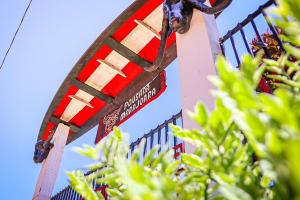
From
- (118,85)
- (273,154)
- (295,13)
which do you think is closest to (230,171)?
(273,154)

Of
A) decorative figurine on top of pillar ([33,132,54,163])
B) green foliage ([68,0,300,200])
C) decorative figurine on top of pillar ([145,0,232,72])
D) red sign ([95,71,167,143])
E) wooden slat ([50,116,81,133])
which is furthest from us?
wooden slat ([50,116,81,133])

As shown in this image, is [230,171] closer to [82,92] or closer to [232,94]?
[232,94]

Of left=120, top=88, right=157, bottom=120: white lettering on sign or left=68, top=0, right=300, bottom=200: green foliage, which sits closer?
left=68, top=0, right=300, bottom=200: green foliage

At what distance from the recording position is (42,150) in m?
5.00

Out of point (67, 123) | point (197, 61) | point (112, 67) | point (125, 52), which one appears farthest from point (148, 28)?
point (67, 123)

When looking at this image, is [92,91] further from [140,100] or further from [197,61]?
[197,61]

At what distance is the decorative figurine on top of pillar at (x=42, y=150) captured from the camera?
4.96 m

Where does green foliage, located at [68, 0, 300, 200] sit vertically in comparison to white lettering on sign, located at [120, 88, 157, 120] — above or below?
below

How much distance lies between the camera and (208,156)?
0.49 meters

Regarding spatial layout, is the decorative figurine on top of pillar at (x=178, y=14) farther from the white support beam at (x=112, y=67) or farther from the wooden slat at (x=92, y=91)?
the wooden slat at (x=92, y=91)

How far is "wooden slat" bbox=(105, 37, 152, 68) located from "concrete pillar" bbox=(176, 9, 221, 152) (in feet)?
4.79

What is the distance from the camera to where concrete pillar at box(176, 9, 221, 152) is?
6.09 feet

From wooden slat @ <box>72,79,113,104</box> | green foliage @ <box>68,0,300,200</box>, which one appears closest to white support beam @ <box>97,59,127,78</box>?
wooden slat @ <box>72,79,113,104</box>

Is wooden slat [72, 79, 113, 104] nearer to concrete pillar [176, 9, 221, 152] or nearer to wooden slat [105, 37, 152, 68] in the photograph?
wooden slat [105, 37, 152, 68]
